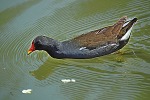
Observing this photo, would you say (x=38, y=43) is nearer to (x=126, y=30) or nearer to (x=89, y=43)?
(x=89, y=43)

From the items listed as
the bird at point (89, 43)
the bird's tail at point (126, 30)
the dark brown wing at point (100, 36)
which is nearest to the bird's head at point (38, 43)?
the bird at point (89, 43)

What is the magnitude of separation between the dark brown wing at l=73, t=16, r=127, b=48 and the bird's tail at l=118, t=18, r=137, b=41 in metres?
0.07

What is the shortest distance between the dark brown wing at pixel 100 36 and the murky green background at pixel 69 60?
10.6 inches

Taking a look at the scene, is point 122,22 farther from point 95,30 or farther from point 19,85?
point 19,85

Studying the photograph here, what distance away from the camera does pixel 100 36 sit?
285 inches

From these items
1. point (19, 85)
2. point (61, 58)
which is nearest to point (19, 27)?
point (61, 58)

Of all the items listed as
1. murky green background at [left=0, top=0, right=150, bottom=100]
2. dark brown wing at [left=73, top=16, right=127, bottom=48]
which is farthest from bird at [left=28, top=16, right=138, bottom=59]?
murky green background at [left=0, top=0, right=150, bottom=100]

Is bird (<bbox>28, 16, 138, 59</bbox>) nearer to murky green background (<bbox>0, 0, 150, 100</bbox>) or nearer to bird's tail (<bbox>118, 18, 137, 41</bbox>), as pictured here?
bird's tail (<bbox>118, 18, 137, 41</bbox>)

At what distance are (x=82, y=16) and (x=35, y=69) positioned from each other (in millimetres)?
1829

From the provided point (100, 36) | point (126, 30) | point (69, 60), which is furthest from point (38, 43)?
point (126, 30)

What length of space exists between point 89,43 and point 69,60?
1.42ft

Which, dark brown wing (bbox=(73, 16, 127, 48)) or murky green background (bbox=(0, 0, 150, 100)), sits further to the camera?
dark brown wing (bbox=(73, 16, 127, 48))

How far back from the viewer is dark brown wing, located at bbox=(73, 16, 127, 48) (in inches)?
284

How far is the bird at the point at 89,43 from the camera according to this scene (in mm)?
7203
